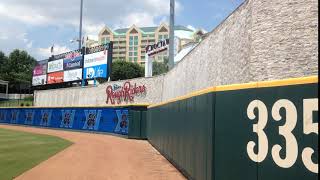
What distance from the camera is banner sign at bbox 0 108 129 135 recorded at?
38.2m

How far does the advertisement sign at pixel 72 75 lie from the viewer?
6393 centimetres

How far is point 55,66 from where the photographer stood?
7144cm

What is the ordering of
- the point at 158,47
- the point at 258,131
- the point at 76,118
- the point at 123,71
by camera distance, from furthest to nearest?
the point at 123,71
the point at 158,47
the point at 76,118
the point at 258,131

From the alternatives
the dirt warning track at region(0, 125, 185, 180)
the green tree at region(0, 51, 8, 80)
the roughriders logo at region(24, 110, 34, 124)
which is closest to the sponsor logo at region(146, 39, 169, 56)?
the roughriders logo at region(24, 110, 34, 124)

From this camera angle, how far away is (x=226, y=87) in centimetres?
961

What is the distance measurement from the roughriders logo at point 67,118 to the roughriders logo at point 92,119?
2.65 metres

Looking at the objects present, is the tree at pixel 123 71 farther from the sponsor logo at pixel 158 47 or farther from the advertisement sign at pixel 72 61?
the sponsor logo at pixel 158 47

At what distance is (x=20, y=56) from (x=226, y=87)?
147 metres

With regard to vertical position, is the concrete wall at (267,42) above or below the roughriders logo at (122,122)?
above

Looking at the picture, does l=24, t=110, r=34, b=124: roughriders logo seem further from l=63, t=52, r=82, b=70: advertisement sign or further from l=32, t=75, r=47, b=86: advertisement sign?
l=32, t=75, r=47, b=86: advertisement sign

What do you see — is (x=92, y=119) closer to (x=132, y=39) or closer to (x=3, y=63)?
(x=3, y=63)

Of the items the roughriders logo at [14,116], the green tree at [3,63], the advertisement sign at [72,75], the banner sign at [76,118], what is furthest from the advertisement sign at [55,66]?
the green tree at [3,63]

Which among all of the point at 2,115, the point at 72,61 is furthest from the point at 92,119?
the point at 2,115

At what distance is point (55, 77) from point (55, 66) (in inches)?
61.2
